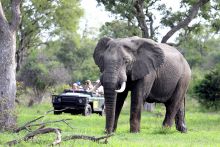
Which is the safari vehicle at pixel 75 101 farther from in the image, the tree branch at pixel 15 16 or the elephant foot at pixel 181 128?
the tree branch at pixel 15 16

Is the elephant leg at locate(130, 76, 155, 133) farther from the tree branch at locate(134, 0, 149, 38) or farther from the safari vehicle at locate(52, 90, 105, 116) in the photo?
the tree branch at locate(134, 0, 149, 38)

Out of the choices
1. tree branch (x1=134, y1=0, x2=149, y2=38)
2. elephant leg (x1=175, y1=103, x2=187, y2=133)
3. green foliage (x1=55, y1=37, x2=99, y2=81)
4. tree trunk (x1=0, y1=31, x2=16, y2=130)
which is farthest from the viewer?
green foliage (x1=55, y1=37, x2=99, y2=81)

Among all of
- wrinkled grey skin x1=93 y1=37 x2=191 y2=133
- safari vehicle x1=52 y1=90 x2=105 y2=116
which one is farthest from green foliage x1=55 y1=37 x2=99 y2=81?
wrinkled grey skin x1=93 y1=37 x2=191 y2=133

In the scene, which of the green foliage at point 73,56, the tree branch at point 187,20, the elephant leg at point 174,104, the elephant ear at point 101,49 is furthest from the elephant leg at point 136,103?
the green foliage at point 73,56

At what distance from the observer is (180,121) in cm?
1861

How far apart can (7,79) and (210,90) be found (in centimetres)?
2229

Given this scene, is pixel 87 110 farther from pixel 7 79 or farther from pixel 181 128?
pixel 7 79

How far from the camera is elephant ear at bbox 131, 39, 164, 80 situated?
52.0 feet

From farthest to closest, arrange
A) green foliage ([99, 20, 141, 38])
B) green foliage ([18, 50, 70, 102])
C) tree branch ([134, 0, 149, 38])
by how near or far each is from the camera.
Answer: green foliage ([18, 50, 70, 102]), green foliage ([99, 20, 141, 38]), tree branch ([134, 0, 149, 38])

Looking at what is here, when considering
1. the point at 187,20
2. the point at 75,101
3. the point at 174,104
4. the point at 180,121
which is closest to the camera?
the point at 174,104

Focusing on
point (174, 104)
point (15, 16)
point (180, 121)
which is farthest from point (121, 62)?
point (180, 121)

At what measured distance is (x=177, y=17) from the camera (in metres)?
34.7

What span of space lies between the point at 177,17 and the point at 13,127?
69.3 ft

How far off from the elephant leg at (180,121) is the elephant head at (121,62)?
102 inches
